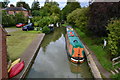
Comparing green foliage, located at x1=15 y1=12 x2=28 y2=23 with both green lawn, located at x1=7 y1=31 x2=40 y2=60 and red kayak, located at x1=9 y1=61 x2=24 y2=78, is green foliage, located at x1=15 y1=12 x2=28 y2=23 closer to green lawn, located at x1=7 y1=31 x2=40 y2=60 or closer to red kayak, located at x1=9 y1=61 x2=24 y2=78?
green lawn, located at x1=7 y1=31 x2=40 y2=60

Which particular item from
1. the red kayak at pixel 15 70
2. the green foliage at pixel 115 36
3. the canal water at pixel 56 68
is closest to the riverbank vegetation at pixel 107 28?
the green foliage at pixel 115 36

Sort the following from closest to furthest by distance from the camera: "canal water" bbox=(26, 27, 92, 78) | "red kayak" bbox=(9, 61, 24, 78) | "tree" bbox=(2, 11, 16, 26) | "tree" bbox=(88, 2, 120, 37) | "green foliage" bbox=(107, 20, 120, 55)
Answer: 1. "red kayak" bbox=(9, 61, 24, 78)
2. "green foliage" bbox=(107, 20, 120, 55)
3. "canal water" bbox=(26, 27, 92, 78)
4. "tree" bbox=(88, 2, 120, 37)
5. "tree" bbox=(2, 11, 16, 26)

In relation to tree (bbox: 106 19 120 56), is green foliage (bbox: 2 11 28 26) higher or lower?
higher

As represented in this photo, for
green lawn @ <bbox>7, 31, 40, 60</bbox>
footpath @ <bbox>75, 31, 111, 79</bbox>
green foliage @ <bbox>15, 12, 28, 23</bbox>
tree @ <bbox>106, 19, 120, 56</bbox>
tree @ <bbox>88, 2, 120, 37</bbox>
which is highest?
green foliage @ <bbox>15, 12, 28, 23</bbox>

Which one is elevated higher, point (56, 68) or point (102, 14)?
point (102, 14)

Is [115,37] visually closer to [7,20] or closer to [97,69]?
[97,69]

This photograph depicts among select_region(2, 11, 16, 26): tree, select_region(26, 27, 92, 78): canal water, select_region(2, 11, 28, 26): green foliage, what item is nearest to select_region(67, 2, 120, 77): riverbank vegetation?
select_region(26, 27, 92, 78): canal water

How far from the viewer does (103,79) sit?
8.54 m

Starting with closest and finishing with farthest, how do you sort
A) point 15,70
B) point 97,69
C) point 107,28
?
point 15,70
point 97,69
point 107,28

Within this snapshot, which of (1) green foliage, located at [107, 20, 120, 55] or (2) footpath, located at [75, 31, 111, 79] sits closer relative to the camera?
(2) footpath, located at [75, 31, 111, 79]

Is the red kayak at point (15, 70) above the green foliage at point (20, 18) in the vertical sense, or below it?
below

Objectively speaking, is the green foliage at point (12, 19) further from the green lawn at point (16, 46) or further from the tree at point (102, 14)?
the tree at point (102, 14)

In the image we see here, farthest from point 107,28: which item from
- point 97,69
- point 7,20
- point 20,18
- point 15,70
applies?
point 20,18

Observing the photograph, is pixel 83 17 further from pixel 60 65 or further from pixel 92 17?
pixel 60 65
